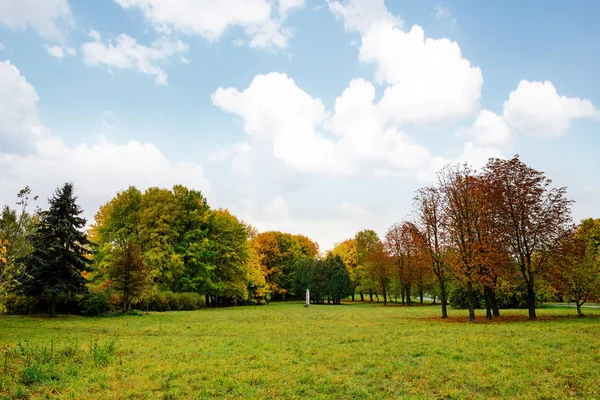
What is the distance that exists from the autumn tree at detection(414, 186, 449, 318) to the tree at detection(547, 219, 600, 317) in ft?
22.1

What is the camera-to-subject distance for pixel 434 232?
29.5 m

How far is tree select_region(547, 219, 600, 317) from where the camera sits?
24.3 metres

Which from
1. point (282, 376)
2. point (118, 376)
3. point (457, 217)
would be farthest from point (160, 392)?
point (457, 217)

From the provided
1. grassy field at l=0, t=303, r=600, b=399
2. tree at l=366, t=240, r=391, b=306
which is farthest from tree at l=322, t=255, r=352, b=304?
grassy field at l=0, t=303, r=600, b=399

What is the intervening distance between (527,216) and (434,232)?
257 inches

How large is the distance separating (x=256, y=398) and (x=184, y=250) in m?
37.5

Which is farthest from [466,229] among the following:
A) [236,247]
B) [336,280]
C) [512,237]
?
[336,280]

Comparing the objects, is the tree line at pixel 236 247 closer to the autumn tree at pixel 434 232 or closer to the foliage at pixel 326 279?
the autumn tree at pixel 434 232

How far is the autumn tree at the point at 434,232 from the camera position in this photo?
95.0ft

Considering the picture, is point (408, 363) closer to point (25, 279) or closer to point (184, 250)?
point (25, 279)

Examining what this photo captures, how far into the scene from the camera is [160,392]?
899cm

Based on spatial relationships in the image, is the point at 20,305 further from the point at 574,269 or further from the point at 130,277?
the point at 574,269

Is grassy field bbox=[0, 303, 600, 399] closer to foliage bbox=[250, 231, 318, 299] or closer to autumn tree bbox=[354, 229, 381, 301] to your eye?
autumn tree bbox=[354, 229, 381, 301]

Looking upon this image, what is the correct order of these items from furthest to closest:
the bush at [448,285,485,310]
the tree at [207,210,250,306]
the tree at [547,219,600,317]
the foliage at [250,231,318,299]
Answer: the foliage at [250,231,318,299] < the tree at [207,210,250,306] < the bush at [448,285,485,310] < the tree at [547,219,600,317]
